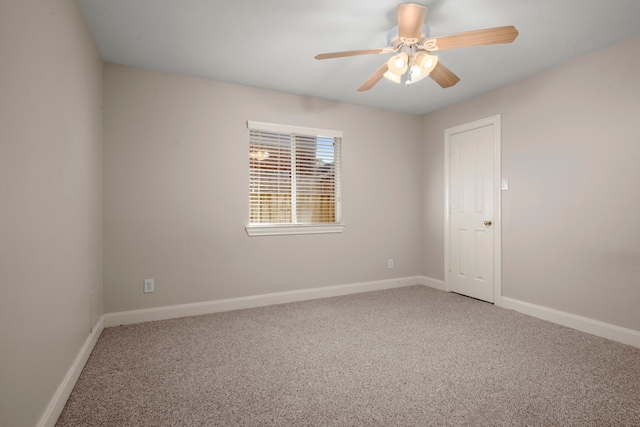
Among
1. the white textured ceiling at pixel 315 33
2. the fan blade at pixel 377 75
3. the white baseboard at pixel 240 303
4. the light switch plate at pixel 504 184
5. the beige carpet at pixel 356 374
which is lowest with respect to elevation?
the beige carpet at pixel 356 374

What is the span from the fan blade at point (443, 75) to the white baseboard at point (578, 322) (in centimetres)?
244

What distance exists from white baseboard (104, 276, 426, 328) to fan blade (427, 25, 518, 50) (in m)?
2.94

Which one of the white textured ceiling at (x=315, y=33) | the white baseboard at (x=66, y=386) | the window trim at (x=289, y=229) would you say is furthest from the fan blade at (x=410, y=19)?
the white baseboard at (x=66, y=386)

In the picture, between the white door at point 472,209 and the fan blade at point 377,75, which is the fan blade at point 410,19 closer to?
the fan blade at point 377,75

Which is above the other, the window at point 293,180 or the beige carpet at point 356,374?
the window at point 293,180

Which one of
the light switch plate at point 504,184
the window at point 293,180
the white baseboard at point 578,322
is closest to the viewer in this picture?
the white baseboard at point 578,322

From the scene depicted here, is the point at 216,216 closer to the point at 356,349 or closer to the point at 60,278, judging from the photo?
the point at 60,278

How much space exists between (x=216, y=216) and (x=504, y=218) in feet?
10.6

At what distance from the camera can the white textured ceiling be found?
2203 millimetres

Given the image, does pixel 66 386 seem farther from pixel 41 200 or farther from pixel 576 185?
pixel 576 185

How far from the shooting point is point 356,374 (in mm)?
2094

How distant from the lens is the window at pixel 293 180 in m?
3.69

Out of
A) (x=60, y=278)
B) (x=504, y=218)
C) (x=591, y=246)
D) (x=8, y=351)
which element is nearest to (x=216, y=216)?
(x=60, y=278)

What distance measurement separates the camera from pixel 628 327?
2.61 meters
